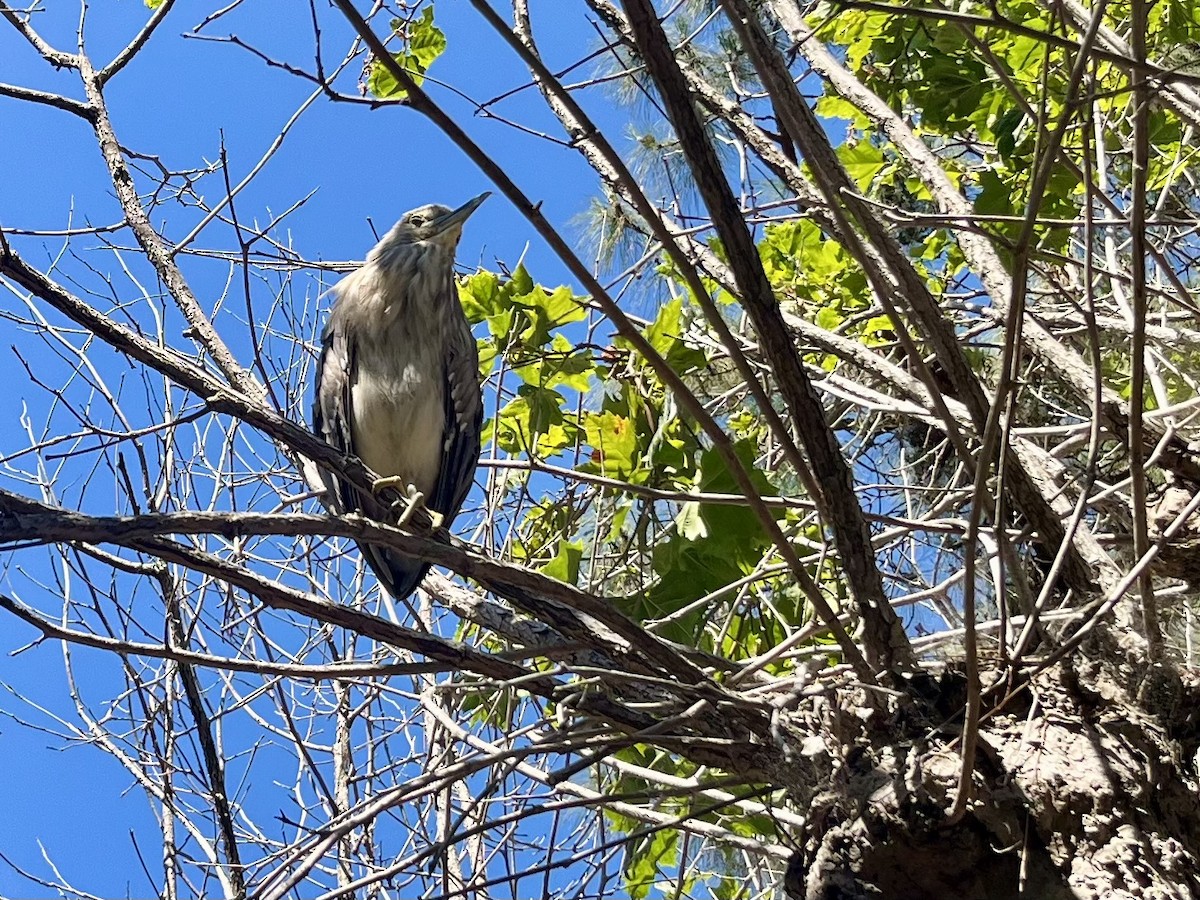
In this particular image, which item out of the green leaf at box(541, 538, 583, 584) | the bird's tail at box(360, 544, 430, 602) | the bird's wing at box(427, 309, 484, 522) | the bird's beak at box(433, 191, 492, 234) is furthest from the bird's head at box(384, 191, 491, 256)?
the green leaf at box(541, 538, 583, 584)

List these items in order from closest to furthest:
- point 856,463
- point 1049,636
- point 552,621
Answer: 1. point 1049,636
2. point 552,621
3. point 856,463

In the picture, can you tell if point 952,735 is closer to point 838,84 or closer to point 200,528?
point 200,528

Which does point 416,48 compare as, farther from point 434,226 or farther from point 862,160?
point 862,160

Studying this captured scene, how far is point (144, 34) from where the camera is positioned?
2627 mm

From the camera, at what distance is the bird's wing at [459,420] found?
11.3 feet

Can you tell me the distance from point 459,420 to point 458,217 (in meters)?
0.77

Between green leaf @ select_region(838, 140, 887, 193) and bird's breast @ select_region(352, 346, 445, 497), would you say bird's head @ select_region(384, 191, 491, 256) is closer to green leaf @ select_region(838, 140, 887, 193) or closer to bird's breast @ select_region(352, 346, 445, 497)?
bird's breast @ select_region(352, 346, 445, 497)

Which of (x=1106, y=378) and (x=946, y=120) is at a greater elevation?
(x=946, y=120)

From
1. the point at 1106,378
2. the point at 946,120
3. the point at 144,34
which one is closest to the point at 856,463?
the point at 1106,378

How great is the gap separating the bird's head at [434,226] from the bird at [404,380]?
0.12 meters

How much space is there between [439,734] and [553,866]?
4.39 feet

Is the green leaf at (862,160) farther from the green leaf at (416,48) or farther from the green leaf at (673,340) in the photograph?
the green leaf at (416,48)

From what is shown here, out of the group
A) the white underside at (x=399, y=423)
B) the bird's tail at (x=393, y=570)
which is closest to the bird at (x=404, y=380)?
the white underside at (x=399, y=423)

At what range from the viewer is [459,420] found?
3451mm
